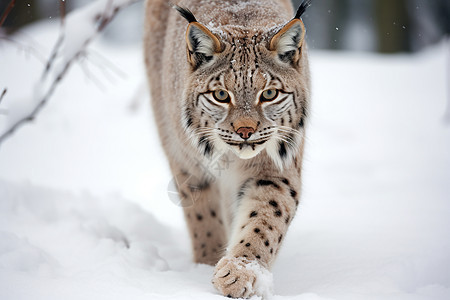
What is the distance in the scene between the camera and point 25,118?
11.8 feet

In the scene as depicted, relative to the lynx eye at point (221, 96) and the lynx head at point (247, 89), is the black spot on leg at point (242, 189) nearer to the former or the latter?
the lynx head at point (247, 89)

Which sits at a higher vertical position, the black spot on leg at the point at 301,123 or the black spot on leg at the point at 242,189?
the black spot on leg at the point at 301,123

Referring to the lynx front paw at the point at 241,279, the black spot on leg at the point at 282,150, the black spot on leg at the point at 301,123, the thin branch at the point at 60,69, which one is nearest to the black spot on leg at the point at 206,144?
the black spot on leg at the point at 282,150

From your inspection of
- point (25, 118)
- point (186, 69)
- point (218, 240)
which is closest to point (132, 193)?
point (218, 240)

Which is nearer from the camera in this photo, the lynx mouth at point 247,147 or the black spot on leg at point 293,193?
the lynx mouth at point 247,147

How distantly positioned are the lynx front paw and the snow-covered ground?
4.2 inches

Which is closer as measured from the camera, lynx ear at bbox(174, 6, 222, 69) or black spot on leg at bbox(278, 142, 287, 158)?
lynx ear at bbox(174, 6, 222, 69)

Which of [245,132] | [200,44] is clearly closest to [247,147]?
[245,132]

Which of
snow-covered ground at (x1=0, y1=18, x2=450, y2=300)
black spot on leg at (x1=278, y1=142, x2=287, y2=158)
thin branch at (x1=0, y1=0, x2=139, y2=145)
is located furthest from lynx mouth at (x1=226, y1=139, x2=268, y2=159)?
thin branch at (x1=0, y1=0, x2=139, y2=145)

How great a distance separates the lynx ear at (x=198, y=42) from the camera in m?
Answer: 3.03

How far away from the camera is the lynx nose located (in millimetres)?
2883

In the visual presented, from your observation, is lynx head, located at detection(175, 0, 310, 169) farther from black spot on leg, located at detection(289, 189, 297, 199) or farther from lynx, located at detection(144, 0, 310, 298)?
black spot on leg, located at detection(289, 189, 297, 199)

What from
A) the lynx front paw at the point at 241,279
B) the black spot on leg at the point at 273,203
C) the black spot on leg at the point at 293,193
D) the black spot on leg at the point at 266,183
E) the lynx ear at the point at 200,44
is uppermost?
the lynx ear at the point at 200,44

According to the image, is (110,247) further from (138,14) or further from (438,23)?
(138,14)
